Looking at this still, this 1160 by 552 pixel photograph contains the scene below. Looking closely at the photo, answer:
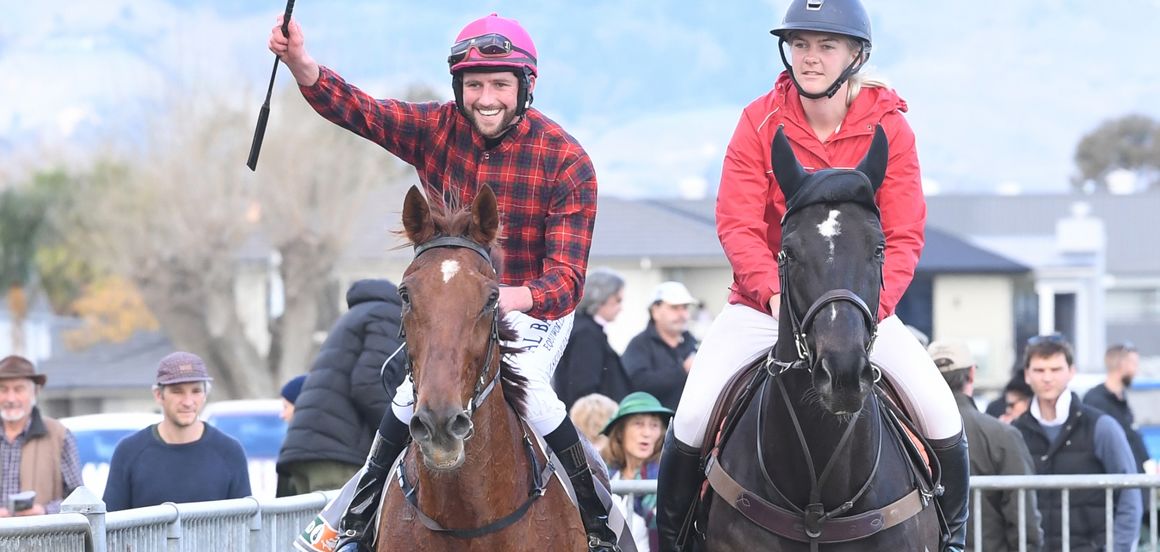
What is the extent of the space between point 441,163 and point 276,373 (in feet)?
111

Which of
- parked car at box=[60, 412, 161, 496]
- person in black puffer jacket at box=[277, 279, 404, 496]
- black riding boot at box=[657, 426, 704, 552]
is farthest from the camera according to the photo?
parked car at box=[60, 412, 161, 496]

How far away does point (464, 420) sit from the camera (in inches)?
199

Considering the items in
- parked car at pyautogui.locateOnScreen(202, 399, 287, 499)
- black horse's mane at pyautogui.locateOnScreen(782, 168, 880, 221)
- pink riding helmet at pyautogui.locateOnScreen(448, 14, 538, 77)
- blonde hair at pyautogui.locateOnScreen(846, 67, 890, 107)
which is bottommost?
parked car at pyautogui.locateOnScreen(202, 399, 287, 499)

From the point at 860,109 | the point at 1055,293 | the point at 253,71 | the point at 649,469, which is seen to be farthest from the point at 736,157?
the point at 1055,293

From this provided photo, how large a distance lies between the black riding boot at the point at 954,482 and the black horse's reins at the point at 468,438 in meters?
1.50

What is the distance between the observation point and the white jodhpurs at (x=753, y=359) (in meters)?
6.30

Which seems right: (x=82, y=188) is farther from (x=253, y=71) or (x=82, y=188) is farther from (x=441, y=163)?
(x=441, y=163)

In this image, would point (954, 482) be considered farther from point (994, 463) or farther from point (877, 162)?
point (994, 463)

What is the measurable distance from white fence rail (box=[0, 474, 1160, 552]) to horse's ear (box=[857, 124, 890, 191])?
296 cm

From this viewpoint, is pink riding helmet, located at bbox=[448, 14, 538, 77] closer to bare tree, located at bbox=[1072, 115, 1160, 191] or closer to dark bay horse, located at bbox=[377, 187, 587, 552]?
dark bay horse, located at bbox=[377, 187, 587, 552]

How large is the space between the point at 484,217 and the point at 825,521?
159 cm

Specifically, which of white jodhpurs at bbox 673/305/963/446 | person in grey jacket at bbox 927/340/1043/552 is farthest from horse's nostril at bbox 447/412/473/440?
person in grey jacket at bbox 927/340/1043/552

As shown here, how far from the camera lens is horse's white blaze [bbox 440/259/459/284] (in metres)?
5.34

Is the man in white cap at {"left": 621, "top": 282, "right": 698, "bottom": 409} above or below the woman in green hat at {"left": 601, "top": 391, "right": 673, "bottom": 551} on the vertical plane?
above
